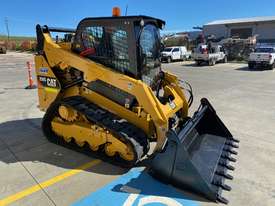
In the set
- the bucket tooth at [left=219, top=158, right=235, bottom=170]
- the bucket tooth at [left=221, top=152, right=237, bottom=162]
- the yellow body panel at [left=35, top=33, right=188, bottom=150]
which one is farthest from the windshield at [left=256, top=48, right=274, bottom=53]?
the bucket tooth at [left=219, top=158, right=235, bottom=170]

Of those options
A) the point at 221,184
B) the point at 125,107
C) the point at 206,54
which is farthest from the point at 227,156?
the point at 206,54

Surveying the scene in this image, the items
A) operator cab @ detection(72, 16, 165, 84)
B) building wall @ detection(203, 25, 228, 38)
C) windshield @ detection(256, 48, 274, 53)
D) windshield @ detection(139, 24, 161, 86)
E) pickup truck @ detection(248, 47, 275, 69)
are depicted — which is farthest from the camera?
building wall @ detection(203, 25, 228, 38)

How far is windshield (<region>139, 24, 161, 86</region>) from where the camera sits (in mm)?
4738

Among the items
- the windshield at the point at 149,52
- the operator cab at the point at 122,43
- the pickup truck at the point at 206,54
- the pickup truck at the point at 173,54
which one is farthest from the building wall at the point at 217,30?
the operator cab at the point at 122,43

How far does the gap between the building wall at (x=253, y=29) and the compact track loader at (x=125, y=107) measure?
4269cm

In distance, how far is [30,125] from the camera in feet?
22.1

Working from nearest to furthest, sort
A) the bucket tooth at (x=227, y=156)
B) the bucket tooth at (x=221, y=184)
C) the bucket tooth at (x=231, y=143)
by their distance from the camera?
the bucket tooth at (x=221, y=184) → the bucket tooth at (x=227, y=156) → the bucket tooth at (x=231, y=143)

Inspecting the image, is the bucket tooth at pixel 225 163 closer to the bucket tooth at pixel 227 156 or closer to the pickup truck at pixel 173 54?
the bucket tooth at pixel 227 156

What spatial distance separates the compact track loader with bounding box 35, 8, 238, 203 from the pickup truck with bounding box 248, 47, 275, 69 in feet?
59.7

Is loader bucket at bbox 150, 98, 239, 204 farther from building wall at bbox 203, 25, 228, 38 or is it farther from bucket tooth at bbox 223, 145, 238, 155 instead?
building wall at bbox 203, 25, 228, 38

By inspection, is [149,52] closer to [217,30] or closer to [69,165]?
[69,165]

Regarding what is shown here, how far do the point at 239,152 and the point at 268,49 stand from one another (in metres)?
19.9

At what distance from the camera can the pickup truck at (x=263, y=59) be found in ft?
69.6

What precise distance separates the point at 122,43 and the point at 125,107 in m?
1.07
